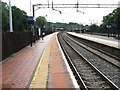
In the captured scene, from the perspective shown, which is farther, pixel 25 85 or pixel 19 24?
pixel 19 24

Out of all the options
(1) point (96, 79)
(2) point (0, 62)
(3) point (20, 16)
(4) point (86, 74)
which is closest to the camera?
(1) point (96, 79)

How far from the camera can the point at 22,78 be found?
44.2 ft

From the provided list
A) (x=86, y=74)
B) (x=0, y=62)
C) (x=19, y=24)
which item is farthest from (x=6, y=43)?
(x=19, y=24)

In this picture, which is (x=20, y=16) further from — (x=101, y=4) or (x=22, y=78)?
(x=22, y=78)

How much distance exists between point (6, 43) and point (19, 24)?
286 feet

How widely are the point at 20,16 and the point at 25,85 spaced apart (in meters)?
106

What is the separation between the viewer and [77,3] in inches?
1961

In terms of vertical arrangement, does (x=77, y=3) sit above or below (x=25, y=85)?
above

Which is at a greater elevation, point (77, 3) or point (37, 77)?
point (77, 3)

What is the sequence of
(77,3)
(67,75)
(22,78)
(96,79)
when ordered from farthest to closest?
(77,3) → (96,79) → (67,75) → (22,78)

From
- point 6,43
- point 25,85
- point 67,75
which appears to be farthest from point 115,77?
point 6,43

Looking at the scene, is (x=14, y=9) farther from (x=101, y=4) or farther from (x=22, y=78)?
(x=22, y=78)

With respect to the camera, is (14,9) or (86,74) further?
(14,9)

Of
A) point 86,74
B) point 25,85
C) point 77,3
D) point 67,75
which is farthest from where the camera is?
point 77,3
